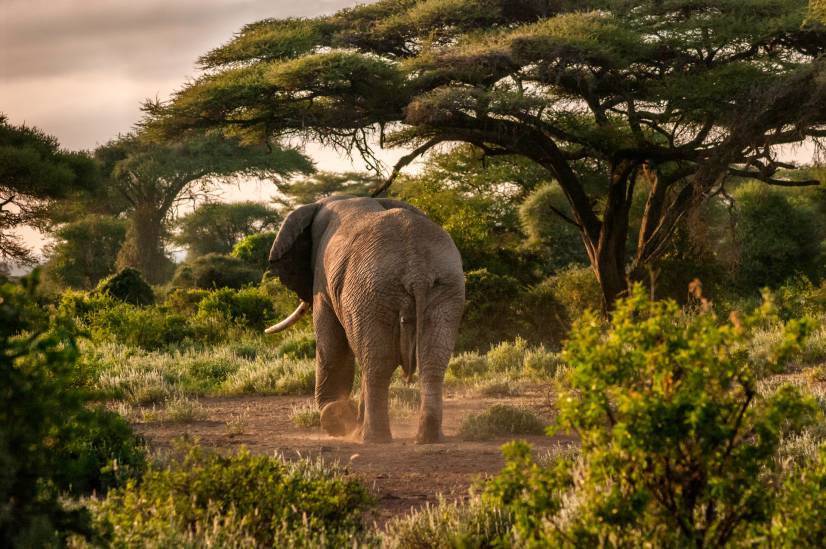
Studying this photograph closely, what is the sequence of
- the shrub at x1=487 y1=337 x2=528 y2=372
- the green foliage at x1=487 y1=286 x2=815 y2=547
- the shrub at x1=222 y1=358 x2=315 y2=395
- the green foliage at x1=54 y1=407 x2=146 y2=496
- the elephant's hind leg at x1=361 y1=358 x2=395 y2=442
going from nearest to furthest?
the green foliage at x1=487 y1=286 x2=815 y2=547
the green foliage at x1=54 y1=407 x2=146 y2=496
the elephant's hind leg at x1=361 y1=358 x2=395 y2=442
the shrub at x1=222 y1=358 x2=315 y2=395
the shrub at x1=487 y1=337 x2=528 y2=372

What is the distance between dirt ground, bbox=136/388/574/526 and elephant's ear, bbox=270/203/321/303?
1332 mm

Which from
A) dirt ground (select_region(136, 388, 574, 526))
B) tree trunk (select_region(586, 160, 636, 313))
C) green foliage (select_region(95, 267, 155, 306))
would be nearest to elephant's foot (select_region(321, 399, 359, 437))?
dirt ground (select_region(136, 388, 574, 526))

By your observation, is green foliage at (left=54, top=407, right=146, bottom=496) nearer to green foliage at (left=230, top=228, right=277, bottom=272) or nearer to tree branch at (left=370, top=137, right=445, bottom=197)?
tree branch at (left=370, top=137, right=445, bottom=197)

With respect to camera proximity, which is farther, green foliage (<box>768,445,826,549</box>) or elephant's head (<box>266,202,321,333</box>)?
elephant's head (<box>266,202,321,333</box>)

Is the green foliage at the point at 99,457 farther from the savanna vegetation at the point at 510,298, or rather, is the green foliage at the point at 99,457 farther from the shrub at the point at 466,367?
the shrub at the point at 466,367

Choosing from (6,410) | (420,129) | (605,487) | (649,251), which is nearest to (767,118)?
(649,251)

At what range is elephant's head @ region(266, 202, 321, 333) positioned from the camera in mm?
9656

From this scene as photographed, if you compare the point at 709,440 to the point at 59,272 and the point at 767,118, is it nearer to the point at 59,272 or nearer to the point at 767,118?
the point at 767,118

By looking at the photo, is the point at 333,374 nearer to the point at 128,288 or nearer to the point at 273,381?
the point at 273,381

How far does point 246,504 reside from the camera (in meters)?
5.11

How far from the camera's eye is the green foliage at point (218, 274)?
26.8 metres

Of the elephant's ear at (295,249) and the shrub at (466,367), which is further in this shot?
the shrub at (466,367)

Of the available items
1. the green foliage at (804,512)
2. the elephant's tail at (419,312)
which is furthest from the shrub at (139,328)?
the green foliage at (804,512)

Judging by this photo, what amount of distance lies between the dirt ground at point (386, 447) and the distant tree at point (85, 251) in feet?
84.7
